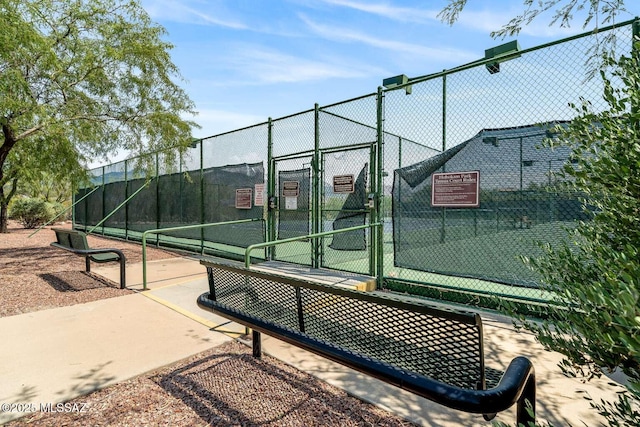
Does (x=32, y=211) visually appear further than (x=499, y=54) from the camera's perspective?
Yes

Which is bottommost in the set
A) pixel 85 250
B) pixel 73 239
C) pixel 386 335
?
pixel 386 335

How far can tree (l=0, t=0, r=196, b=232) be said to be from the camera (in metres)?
8.06

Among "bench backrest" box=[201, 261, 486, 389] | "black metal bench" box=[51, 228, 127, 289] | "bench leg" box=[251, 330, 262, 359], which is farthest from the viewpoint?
"black metal bench" box=[51, 228, 127, 289]

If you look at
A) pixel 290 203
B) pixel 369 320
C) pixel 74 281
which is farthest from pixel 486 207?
pixel 74 281

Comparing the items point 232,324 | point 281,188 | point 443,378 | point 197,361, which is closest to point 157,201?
point 281,188

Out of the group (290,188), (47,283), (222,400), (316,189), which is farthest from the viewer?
(290,188)

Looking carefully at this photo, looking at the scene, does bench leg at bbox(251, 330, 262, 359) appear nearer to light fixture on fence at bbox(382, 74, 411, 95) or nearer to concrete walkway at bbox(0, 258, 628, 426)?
concrete walkway at bbox(0, 258, 628, 426)

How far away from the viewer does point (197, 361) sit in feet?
10.4

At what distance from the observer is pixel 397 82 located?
5.46m

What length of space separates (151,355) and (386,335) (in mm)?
2296

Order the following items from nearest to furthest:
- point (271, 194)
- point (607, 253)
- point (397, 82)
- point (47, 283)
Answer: point (607, 253) < point (397, 82) < point (47, 283) < point (271, 194)

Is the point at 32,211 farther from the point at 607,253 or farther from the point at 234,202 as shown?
the point at 607,253

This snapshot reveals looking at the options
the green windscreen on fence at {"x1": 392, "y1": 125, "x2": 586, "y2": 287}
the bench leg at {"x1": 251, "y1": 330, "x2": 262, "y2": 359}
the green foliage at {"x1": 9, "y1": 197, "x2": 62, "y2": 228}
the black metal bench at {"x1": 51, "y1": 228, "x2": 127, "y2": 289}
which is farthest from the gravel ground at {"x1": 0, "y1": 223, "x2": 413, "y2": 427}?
the green foliage at {"x1": 9, "y1": 197, "x2": 62, "y2": 228}

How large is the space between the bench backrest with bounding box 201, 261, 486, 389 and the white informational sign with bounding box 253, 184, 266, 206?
4.65 metres
